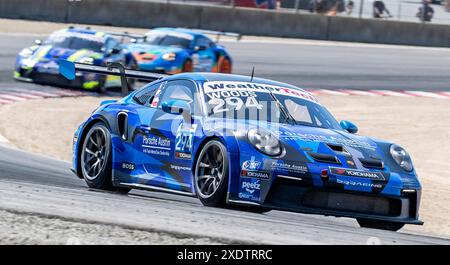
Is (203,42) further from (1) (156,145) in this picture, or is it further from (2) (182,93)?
(1) (156,145)

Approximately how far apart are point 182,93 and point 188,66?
46.5 feet

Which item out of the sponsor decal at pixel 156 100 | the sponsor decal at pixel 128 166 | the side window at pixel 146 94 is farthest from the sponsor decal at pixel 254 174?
the side window at pixel 146 94

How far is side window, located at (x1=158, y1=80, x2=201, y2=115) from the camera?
8.85 m

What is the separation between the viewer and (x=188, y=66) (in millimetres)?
23312

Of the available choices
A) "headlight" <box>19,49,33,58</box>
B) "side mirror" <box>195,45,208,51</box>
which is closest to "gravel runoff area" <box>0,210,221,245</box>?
"headlight" <box>19,49,33,58</box>

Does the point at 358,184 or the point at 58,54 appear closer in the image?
the point at 358,184

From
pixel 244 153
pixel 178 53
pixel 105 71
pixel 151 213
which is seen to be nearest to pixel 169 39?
pixel 178 53

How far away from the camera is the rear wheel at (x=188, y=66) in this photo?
75.9 feet

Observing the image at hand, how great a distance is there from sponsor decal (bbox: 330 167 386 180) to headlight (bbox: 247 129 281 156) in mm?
447

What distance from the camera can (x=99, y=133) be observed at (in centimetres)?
965

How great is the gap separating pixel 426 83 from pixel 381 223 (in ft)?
60.3

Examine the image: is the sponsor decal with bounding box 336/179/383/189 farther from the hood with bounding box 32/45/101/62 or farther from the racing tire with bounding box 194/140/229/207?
the hood with bounding box 32/45/101/62

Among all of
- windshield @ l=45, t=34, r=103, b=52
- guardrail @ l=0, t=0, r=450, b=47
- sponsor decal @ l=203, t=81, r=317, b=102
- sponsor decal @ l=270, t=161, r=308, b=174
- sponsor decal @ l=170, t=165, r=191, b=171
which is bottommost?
guardrail @ l=0, t=0, r=450, b=47

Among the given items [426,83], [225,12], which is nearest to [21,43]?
[225,12]
